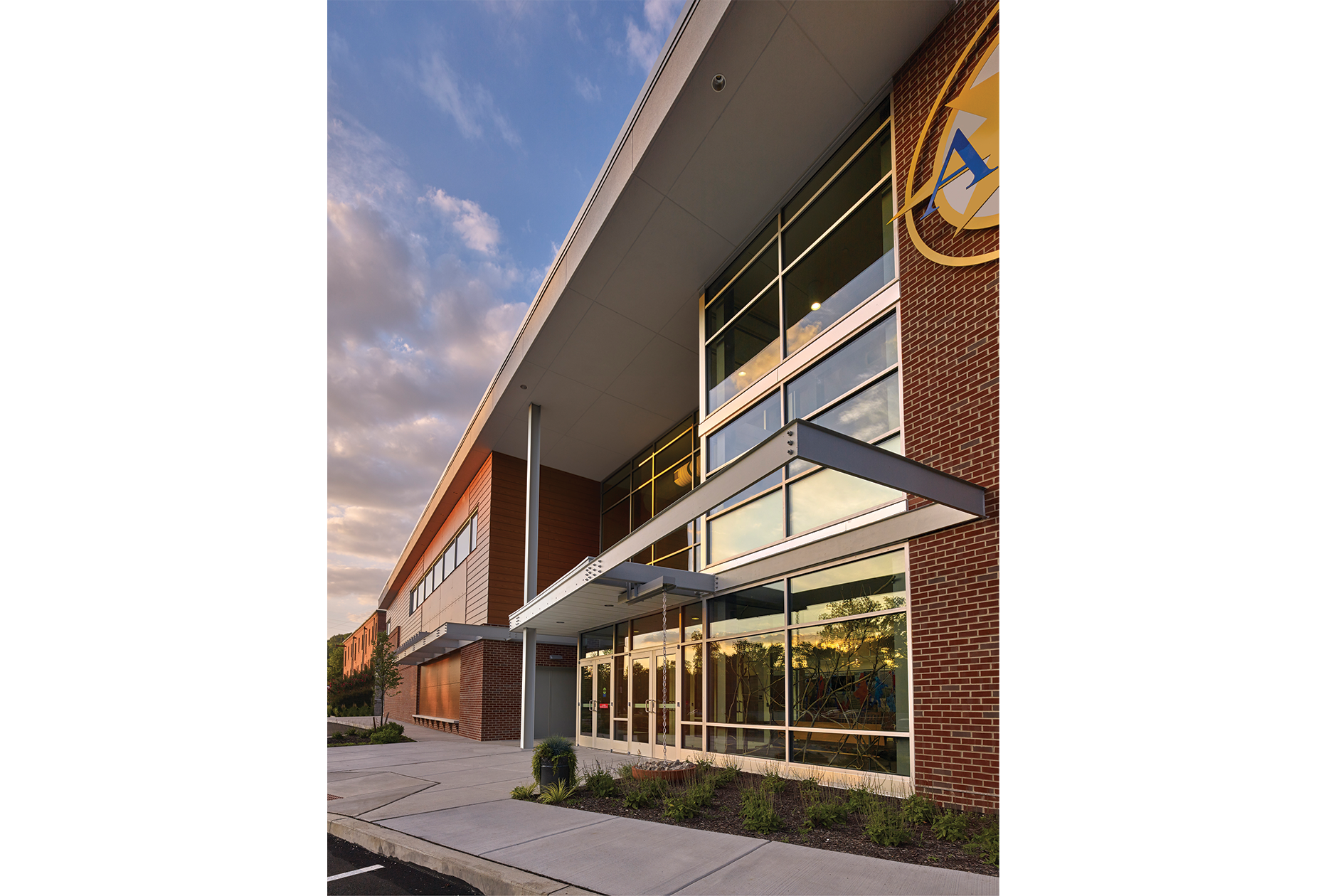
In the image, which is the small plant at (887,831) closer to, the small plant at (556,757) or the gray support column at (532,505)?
the small plant at (556,757)

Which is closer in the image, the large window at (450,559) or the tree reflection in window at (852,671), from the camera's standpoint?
the tree reflection in window at (852,671)

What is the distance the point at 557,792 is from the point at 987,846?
5.33 m

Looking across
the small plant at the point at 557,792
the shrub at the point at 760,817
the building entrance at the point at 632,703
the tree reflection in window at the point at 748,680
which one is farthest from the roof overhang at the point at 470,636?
the shrub at the point at 760,817

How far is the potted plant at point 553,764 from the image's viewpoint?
9.53m

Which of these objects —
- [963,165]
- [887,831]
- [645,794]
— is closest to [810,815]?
[887,831]

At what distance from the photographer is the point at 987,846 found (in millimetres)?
5695

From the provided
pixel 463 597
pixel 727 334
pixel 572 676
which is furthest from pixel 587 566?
pixel 463 597

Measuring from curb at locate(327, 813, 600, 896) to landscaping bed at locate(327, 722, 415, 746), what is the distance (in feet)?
50.2

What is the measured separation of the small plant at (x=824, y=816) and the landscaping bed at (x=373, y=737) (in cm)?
1768

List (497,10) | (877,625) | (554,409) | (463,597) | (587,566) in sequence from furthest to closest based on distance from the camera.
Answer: (463,597) < (554,409) < (497,10) < (587,566) < (877,625)

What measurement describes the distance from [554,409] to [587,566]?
8.23 meters

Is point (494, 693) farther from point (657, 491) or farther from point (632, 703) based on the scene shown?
point (657, 491)

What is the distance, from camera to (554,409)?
65.5ft

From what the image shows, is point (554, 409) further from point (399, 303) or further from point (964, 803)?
point (964, 803)
